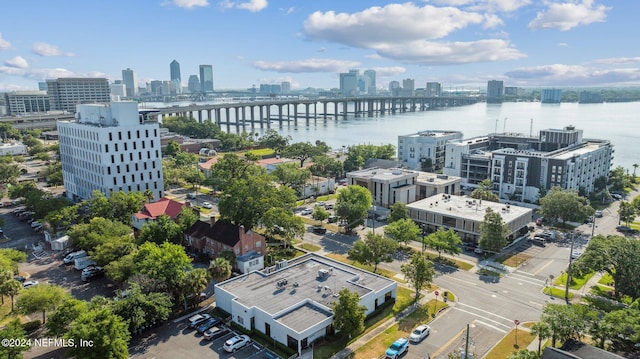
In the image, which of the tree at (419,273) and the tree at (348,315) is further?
the tree at (419,273)

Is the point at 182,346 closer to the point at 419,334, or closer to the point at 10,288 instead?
the point at 10,288

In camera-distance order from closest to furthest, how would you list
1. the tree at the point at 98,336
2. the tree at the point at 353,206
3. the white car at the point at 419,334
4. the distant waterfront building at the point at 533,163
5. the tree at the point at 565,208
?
the tree at the point at 98,336
the white car at the point at 419,334
the tree at the point at 353,206
the tree at the point at 565,208
the distant waterfront building at the point at 533,163

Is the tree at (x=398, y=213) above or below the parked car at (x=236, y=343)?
above

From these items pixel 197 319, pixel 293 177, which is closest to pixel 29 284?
pixel 197 319

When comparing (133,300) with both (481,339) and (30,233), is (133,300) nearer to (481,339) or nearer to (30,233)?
(481,339)

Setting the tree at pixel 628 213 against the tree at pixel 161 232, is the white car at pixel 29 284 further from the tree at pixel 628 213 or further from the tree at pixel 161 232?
the tree at pixel 628 213

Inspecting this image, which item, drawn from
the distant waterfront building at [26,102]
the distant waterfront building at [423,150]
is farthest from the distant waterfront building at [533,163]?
the distant waterfront building at [26,102]

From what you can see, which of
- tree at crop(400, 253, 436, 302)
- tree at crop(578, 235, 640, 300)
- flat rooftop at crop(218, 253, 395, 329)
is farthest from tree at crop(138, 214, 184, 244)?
tree at crop(578, 235, 640, 300)
